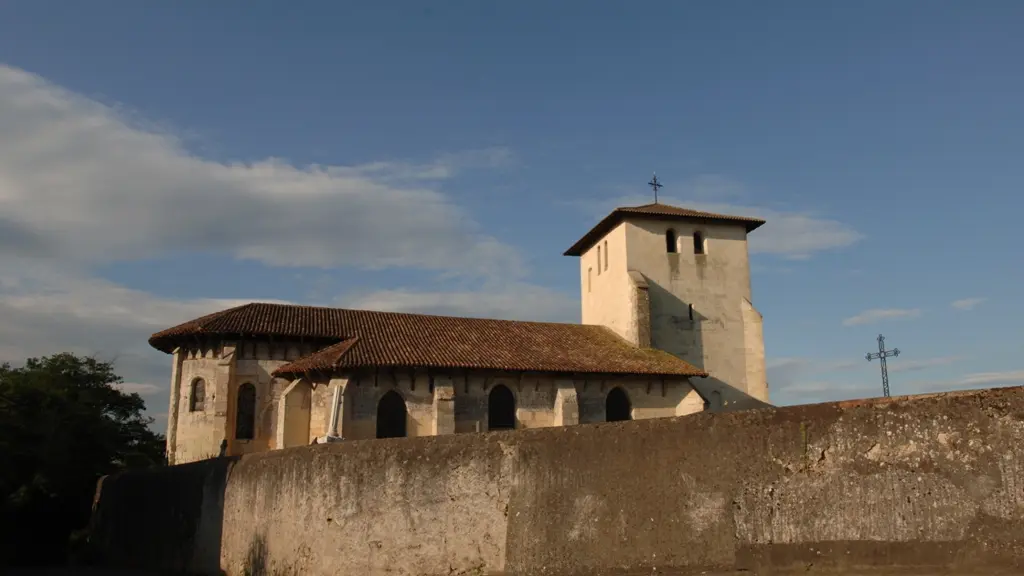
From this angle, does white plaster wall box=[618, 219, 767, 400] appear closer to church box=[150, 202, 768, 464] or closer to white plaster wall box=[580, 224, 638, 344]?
church box=[150, 202, 768, 464]

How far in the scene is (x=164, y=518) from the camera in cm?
1727

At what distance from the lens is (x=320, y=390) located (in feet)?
84.9

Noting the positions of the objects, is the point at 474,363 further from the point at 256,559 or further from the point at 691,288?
the point at 256,559

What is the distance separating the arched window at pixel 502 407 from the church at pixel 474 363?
0.04m

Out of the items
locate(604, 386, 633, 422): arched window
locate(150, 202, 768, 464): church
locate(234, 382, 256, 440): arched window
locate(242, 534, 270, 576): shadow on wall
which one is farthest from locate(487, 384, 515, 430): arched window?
locate(242, 534, 270, 576): shadow on wall

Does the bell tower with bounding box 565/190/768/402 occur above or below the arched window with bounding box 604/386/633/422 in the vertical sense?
above

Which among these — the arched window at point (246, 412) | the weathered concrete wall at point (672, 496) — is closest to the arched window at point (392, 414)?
the arched window at point (246, 412)

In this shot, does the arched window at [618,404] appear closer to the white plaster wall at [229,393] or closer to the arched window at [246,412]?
the white plaster wall at [229,393]

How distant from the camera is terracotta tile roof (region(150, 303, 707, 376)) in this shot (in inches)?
1033

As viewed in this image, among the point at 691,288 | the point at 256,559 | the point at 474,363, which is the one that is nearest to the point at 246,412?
the point at 474,363

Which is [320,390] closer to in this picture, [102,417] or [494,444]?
[102,417]

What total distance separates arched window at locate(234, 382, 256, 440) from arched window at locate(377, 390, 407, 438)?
195 inches

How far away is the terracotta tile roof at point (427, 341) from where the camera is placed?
26.2 meters

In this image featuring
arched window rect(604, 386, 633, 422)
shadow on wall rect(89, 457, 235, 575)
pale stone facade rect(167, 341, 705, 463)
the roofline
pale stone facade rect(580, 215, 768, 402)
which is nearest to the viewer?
shadow on wall rect(89, 457, 235, 575)
